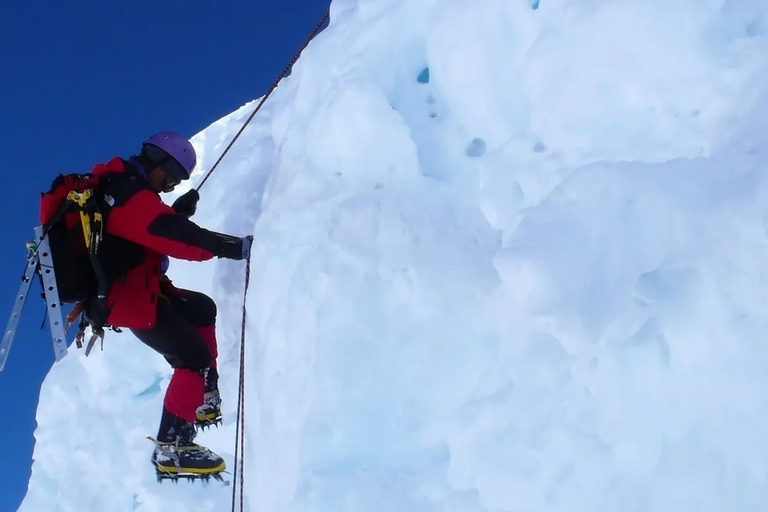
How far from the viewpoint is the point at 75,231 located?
3613 millimetres

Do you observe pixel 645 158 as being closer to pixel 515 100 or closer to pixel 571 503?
pixel 515 100

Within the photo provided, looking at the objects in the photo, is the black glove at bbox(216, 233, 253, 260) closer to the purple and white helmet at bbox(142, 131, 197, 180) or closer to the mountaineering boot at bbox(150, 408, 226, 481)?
the purple and white helmet at bbox(142, 131, 197, 180)

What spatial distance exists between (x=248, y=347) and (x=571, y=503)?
2620 mm

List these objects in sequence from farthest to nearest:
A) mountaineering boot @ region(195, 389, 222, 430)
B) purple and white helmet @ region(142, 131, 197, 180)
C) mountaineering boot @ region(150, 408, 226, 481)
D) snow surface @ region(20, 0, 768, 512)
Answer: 1. mountaineering boot @ region(195, 389, 222, 430)
2. purple and white helmet @ region(142, 131, 197, 180)
3. mountaineering boot @ region(150, 408, 226, 481)
4. snow surface @ region(20, 0, 768, 512)

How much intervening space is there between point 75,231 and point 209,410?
1.38 meters

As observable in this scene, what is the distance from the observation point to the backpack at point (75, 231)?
354 cm

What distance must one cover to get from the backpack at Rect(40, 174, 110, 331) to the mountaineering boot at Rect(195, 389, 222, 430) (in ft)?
2.92

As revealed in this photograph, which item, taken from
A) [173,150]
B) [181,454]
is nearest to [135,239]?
[173,150]

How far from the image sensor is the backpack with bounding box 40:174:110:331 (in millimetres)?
3541

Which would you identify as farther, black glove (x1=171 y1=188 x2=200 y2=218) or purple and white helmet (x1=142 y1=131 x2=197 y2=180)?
black glove (x1=171 y1=188 x2=200 y2=218)

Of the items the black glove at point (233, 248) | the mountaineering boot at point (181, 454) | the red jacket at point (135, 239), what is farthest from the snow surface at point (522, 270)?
the red jacket at point (135, 239)

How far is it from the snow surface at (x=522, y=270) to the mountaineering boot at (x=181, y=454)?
0.28 metres

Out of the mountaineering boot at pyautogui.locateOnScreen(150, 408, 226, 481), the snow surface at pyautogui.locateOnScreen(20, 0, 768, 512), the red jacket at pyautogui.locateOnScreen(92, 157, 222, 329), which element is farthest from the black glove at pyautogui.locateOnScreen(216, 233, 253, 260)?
the mountaineering boot at pyautogui.locateOnScreen(150, 408, 226, 481)

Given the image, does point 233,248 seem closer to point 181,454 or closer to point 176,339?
point 176,339
